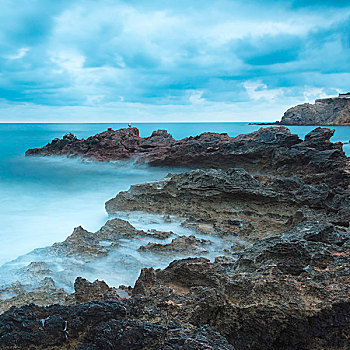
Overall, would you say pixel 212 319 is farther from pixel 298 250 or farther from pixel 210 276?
pixel 298 250

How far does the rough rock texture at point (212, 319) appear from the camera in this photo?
2287 mm

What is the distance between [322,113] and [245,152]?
100 m

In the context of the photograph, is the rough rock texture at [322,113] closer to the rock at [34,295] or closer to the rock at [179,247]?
the rock at [179,247]

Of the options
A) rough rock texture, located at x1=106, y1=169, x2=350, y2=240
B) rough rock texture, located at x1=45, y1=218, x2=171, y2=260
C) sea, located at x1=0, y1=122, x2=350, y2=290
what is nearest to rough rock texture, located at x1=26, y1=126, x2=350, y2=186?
sea, located at x1=0, y1=122, x2=350, y2=290

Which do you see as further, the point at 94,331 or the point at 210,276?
the point at 210,276

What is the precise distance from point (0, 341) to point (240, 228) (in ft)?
19.3

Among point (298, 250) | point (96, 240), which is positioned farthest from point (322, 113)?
point (298, 250)

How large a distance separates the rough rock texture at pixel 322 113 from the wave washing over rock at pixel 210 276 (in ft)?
329

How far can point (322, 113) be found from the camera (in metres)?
103

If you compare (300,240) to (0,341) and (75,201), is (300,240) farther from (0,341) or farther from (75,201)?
(75,201)

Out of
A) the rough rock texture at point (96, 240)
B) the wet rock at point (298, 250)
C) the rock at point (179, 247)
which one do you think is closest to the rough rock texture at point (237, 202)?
the rock at point (179, 247)

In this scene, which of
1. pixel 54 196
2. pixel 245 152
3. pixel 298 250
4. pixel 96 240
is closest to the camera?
pixel 298 250

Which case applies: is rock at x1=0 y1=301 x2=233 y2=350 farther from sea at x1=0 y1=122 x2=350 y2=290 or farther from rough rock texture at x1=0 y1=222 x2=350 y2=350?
sea at x1=0 y1=122 x2=350 y2=290

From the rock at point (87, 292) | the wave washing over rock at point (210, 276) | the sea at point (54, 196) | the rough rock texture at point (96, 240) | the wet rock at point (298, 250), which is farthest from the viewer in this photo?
the sea at point (54, 196)
